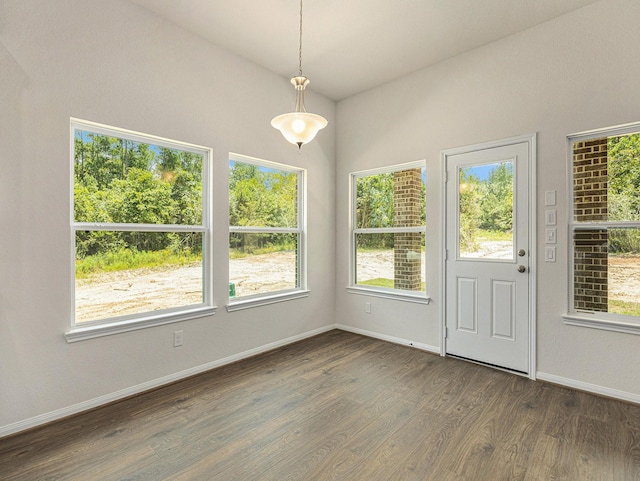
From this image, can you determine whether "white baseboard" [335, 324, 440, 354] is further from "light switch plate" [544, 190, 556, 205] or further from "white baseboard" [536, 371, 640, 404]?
"light switch plate" [544, 190, 556, 205]

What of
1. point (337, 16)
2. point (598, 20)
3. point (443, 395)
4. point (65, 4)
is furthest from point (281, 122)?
point (598, 20)

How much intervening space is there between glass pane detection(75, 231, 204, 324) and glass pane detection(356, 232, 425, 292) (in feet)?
6.93

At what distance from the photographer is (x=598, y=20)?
2.67m

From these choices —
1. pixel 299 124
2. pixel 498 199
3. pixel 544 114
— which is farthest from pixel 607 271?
pixel 299 124

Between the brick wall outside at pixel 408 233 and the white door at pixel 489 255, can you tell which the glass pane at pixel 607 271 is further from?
the brick wall outside at pixel 408 233

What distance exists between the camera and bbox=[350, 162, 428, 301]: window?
388 cm

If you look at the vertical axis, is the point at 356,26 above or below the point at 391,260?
above

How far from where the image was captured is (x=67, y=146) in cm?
240

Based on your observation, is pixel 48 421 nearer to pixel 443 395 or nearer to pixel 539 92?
pixel 443 395

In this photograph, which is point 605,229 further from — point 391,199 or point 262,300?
point 262,300

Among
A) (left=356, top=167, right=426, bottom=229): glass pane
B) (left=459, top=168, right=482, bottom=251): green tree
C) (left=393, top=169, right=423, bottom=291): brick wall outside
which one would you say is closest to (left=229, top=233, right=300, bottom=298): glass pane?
(left=356, top=167, right=426, bottom=229): glass pane

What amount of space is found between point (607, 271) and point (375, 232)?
2289 millimetres

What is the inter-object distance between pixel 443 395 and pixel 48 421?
9.60ft

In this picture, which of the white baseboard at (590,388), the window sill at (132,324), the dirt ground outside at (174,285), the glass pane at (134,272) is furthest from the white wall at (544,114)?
the glass pane at (134,272)
